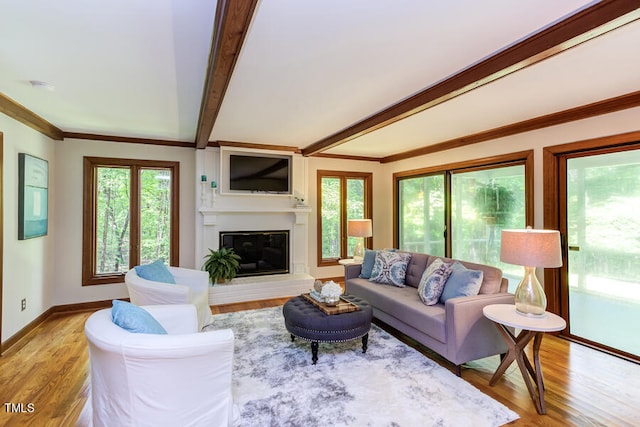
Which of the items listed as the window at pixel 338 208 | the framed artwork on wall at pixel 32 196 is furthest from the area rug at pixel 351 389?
the window at pixel 338 208

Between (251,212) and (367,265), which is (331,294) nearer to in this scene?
(367,265)

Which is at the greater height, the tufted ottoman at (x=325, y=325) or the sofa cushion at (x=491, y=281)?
the sofa cushion at (x=491, y=281)

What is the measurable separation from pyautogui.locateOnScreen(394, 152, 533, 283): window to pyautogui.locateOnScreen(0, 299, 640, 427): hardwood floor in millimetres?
1474

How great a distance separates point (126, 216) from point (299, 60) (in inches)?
156

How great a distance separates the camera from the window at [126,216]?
464 cm

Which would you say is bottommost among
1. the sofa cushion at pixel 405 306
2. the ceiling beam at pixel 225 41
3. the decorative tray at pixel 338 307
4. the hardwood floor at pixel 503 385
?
the hardwood floor at pixel 503 385

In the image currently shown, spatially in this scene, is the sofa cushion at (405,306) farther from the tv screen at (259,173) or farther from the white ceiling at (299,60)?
the tv screen at (259,173)

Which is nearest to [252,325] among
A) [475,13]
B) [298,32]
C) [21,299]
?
[21,299]

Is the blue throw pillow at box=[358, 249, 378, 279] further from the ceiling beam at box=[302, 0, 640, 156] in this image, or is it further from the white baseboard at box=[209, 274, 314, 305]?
the ceiling beam at box=[302, 0, 640, 156]

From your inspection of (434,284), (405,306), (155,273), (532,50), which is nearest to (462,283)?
(434,284)

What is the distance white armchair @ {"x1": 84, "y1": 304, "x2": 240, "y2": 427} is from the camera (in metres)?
1.67

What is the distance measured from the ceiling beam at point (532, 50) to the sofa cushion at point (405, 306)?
6.26ft

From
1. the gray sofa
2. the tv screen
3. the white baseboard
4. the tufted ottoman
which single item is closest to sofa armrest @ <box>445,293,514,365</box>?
the gray sofa

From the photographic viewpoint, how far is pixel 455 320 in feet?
8.79
